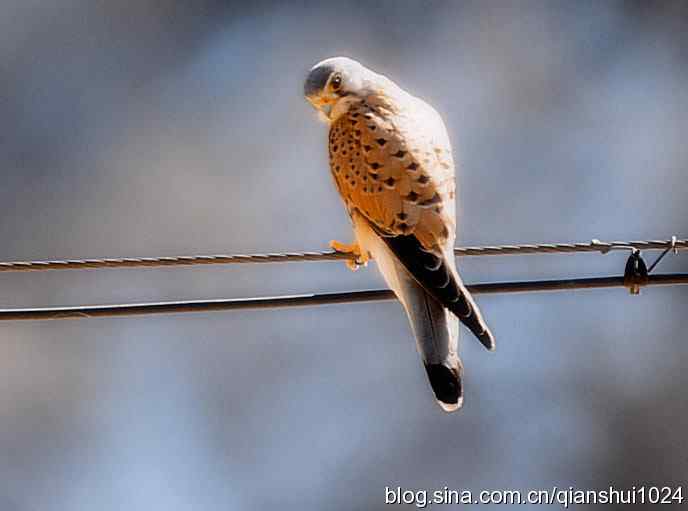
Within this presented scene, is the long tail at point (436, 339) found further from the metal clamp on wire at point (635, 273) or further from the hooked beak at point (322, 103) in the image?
the hooked beak at point (322, 103)

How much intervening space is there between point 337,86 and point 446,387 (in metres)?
1.36

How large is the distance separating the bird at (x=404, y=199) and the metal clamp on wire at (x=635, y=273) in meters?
0.44

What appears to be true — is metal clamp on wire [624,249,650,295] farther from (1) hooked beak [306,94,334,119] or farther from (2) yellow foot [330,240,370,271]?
(1) hooked beak [306,94,334,119]

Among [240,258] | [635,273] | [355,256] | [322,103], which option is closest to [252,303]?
[240,258]

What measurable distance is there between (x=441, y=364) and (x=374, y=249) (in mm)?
566

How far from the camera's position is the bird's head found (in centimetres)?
529

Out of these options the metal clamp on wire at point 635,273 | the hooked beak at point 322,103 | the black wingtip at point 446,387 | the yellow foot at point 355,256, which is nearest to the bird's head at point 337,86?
the hooked beak at point 322,103

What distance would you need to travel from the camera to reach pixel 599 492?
386 inches

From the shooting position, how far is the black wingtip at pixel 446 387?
4488 millimetres

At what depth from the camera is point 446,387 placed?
449cm

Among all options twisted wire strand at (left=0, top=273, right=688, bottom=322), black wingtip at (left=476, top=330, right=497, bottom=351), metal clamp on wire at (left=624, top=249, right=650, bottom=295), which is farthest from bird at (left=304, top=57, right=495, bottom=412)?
metal clamp on wire at (left=624, top=249, right=650, bottom=295)

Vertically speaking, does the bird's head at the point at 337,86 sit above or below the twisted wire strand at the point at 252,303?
above

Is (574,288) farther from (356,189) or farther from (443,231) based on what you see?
(356,189)

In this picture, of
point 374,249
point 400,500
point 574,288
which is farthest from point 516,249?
point 400,500
